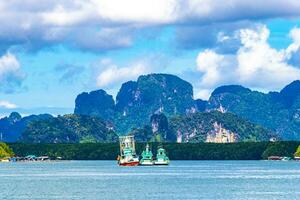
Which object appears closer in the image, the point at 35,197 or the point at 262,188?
the point at 35,197

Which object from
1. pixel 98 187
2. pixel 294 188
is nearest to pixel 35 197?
pixel 98 187

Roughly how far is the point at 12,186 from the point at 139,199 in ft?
136

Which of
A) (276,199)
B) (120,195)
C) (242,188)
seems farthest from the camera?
(242,188)

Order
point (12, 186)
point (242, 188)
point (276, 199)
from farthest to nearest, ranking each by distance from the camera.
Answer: point (12, 186)
point (242, 188)
point (276, 199)

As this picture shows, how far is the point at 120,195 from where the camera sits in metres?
125

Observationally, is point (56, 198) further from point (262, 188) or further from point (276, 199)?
point (262, 188)

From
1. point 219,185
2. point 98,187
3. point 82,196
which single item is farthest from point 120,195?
point 219,185

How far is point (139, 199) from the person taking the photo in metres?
117

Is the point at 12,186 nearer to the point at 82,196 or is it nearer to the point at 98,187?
the point at 98,187

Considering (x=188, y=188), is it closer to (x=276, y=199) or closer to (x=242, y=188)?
(x=242, y=188)

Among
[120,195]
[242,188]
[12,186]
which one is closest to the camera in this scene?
[120,195]

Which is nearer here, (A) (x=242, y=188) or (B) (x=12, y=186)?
(A) (x=242, y=188)

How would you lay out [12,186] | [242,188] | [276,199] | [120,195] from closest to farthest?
[276,199] < [120,195] < [242,188] < [12,186]

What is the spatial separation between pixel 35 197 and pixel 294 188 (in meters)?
46.6
